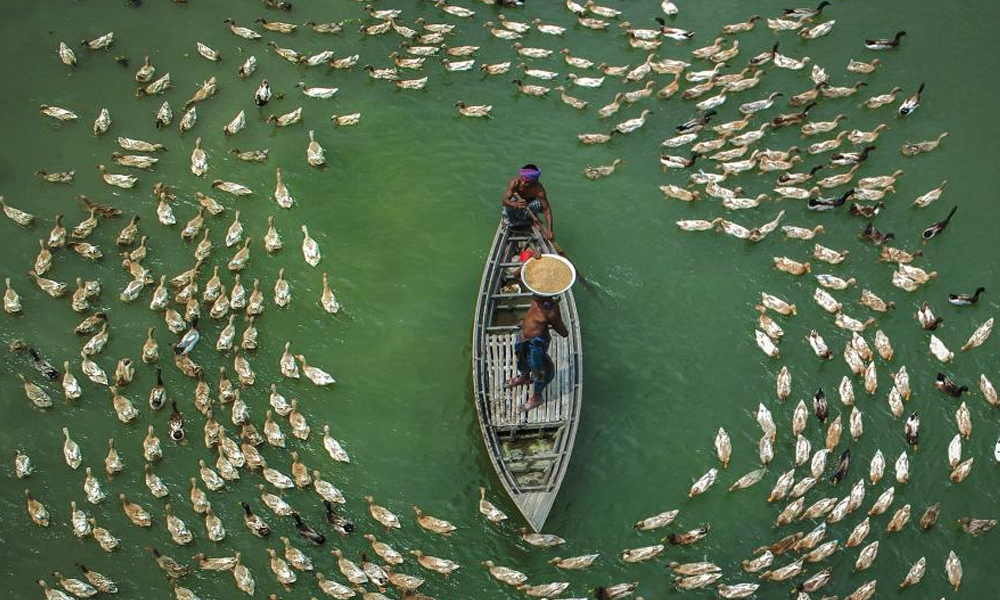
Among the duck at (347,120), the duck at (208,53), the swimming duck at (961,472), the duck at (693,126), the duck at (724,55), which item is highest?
the duck at (724,55)

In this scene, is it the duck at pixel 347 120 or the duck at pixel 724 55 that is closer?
the duck at pixel 347 120

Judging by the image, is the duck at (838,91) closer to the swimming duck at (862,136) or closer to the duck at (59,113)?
the swimming duck at (862,136)

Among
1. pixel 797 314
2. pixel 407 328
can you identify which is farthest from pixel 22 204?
pixel 797 314

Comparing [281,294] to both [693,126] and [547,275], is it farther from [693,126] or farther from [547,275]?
[693,126]

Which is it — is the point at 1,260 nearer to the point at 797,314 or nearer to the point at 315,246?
the point at 315,246

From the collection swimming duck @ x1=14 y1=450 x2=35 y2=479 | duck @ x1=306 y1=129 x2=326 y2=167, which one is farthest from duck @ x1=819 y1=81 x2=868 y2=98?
swimming duck @ x1=14 y1=450 x2=35 y2=479

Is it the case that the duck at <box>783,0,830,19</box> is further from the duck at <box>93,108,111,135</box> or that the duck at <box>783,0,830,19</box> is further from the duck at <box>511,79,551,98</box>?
the duck at <box>93,108,111,135</box>

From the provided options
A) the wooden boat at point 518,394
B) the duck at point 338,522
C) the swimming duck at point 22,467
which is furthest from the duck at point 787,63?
the swimming duck at point 22,467
